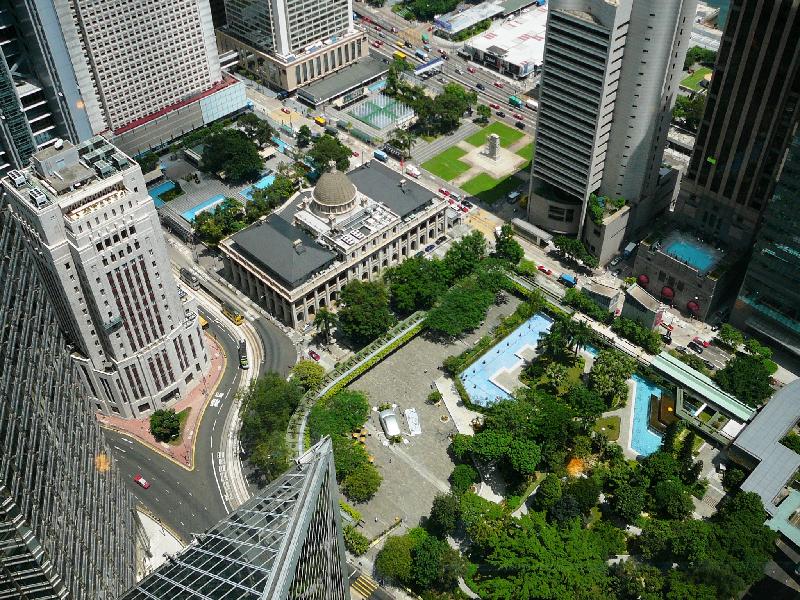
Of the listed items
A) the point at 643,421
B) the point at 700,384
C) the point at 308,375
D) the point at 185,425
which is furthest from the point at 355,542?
the point at 700,384

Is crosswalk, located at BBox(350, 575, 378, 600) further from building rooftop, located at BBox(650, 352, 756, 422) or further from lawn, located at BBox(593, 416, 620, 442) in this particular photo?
building rooftop, located at BBox(650, 352, 756, 422)

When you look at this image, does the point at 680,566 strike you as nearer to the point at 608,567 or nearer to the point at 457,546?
the point at 608,567

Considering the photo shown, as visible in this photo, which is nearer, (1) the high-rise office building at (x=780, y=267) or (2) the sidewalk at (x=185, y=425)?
(1) the high-rise office building at (x=780, y=267)

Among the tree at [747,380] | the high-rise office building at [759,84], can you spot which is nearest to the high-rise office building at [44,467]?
the tree at [747,380]

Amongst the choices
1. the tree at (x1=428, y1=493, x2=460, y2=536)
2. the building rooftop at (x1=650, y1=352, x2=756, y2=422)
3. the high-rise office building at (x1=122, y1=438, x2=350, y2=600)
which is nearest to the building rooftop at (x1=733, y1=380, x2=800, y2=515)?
the building rooftop at (x1=650, y1=352, x2=756, y2=422)

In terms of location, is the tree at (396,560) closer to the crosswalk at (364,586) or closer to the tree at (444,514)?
the crosswalk at (364,586)

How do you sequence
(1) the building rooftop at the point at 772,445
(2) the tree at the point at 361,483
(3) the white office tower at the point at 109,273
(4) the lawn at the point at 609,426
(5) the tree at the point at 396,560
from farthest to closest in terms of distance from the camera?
(4) the lawn at the point at 609,426 < (2) the tree at the point at 361,483 < (1) the building rooftop at the point at 772,445 < (3) the white office tower at the point at 109,273 < (5) the tree at the point at 396,560
